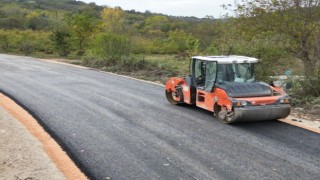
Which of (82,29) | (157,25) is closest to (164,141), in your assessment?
(82,29)

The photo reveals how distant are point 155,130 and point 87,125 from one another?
1.73 meters

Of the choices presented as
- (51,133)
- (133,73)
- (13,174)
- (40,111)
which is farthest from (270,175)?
(133,73)

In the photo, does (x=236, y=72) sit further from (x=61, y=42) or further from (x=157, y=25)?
(x=157, y=25)

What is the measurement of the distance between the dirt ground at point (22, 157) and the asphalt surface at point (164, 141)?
532 millimetres

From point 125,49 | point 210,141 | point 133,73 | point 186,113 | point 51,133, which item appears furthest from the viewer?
point 125,49

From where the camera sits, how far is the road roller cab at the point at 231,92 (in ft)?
32.4

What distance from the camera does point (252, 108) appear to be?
9781mm

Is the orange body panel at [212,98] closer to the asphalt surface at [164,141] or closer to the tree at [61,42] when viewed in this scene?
the asphalt surface at [164,141]

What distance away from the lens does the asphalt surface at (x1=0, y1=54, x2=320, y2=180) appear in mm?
6844

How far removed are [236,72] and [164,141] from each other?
362cm

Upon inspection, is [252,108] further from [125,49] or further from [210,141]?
[125,49]

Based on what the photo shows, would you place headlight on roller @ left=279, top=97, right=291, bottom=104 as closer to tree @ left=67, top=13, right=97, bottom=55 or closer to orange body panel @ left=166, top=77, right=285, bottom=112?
orange body panel @ left=166, top=77, right=285, bottom=112

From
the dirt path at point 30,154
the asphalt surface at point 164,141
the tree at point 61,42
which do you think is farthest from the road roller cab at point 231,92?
the tree at point 61,42

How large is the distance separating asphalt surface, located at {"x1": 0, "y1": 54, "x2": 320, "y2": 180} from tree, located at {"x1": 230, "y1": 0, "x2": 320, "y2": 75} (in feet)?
19.4
